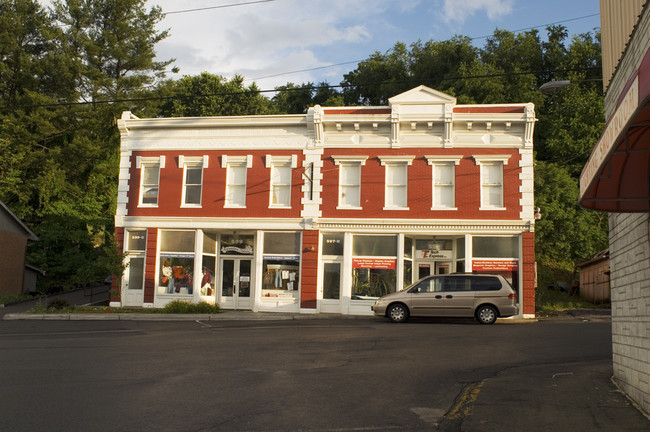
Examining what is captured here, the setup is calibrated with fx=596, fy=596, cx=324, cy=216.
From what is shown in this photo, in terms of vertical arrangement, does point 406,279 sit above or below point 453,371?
above

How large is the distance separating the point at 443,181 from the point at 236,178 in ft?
29.0

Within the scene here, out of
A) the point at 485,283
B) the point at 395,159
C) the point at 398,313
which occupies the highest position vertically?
the point at 395,159

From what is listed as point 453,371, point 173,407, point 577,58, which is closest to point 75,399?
point 173,407

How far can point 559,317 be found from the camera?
907 inches

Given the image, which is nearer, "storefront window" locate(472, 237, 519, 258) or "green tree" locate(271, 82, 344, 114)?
"storefront window" locate(472, 237, 519, 258)

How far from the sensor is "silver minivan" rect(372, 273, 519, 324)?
64.1ft

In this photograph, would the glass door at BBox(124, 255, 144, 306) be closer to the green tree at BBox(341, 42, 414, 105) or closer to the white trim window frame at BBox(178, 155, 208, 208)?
the white trim window frame at BBox(178, 155, 208, 208)

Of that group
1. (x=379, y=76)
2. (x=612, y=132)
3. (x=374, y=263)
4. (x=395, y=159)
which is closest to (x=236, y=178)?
(x=395, y=159)

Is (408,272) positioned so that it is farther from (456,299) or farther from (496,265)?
(456,299)

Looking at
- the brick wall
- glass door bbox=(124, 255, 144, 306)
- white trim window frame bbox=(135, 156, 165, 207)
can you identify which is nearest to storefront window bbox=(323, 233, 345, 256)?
white trim window frame bbox=(135, 156, 165, 207)

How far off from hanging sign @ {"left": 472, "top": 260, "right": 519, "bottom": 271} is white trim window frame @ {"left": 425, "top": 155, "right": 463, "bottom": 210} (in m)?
2.55

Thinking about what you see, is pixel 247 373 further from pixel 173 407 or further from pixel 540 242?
pixel 540 242

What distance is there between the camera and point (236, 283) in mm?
25953

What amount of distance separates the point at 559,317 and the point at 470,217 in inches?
201
